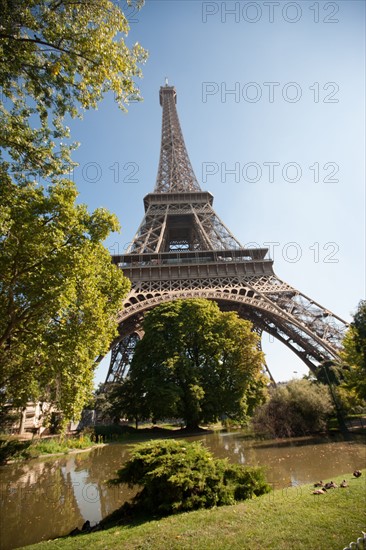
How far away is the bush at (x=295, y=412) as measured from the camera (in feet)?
55.0

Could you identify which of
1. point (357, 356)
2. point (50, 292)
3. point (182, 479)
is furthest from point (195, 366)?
point (182, 479)

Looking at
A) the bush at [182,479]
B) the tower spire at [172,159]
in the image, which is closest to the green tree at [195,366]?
the bush at [182,479]

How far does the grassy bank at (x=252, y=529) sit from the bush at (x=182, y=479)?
37 cm

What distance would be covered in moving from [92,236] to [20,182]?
9.14 ft

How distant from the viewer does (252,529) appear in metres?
4.71

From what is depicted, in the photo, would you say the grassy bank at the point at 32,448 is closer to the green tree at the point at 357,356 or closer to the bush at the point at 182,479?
the bush at the point at 182,479

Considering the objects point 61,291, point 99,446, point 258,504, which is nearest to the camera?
point 258,504

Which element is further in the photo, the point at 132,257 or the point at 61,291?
the point at 132,257

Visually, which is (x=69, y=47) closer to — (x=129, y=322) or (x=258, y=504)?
(x=258, y=504)

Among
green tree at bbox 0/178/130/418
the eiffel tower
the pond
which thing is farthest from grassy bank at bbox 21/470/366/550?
the eiffel tower

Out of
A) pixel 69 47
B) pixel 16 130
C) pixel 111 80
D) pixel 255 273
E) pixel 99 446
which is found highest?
pixel 255 273

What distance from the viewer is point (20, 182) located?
7.62 metres

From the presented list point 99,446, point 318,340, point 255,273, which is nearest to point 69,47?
point 99,446

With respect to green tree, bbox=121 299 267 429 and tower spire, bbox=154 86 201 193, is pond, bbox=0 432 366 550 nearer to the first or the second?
green tree, bbox=121 299 267 429
